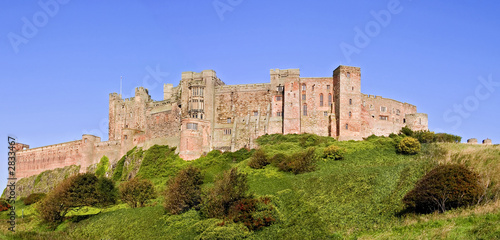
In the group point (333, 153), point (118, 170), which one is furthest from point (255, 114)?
point (118, 170)

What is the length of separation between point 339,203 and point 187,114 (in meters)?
35.4

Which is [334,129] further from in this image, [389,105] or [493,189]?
[493,189]

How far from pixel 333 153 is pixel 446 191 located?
67.3ft

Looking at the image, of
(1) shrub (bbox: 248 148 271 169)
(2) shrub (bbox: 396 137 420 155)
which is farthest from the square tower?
(1) shrub (bbox: 248 148 271 169)

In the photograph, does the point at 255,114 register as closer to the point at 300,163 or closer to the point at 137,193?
the point at 300,163

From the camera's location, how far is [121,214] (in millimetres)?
45750

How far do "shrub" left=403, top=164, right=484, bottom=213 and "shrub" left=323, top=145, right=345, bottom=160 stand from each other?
58.4 feet

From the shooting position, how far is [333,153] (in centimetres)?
5203

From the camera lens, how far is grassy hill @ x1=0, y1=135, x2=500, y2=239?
30234 mm

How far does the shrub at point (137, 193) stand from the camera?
48503 mm

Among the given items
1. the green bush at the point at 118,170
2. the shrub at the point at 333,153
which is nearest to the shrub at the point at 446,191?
the shrub at the point at 333,153

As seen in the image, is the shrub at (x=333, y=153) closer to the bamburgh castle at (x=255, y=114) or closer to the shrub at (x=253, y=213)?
the bamburgh castle at (x=255, y=114)

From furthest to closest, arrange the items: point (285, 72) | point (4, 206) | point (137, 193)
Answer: point (285, 72), point (4, 206), point (137, 193)

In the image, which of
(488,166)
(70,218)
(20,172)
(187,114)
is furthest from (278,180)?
(20,172)
